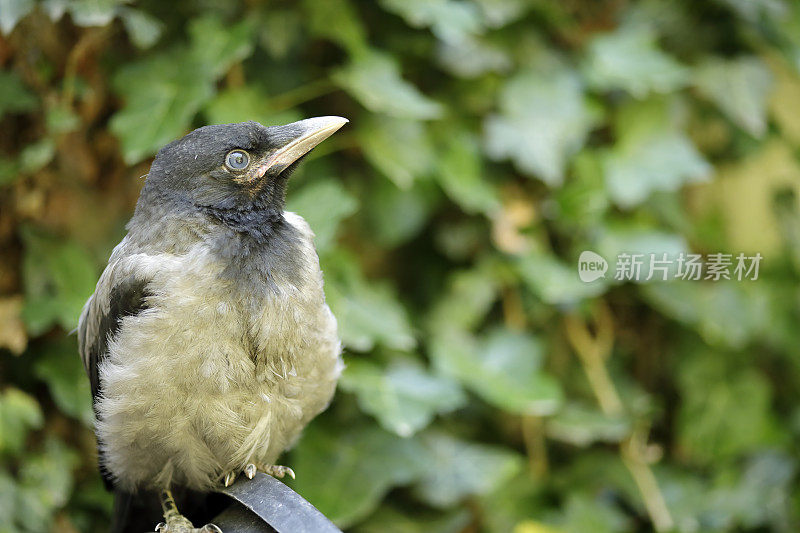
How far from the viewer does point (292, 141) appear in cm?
138

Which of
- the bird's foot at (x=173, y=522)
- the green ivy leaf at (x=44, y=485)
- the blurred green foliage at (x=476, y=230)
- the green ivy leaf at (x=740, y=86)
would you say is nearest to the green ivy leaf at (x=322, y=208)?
the blurred green foliage at (x=476, y=230)

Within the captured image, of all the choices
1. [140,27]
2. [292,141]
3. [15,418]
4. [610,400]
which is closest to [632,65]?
[610,400]

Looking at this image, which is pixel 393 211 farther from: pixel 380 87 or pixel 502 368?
pixel 502 368

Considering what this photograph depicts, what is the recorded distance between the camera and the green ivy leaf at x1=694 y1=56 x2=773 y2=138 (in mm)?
2859

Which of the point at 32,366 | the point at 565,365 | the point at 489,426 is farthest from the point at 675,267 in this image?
the point at 32,366

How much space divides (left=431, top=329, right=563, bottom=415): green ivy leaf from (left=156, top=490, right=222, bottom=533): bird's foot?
39.8 inches

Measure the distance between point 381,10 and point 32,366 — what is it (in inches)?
59.6

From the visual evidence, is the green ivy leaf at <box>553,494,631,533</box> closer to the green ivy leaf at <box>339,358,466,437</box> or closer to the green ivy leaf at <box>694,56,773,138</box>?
the green ivy leaf at <box>339,358,466,437</box>

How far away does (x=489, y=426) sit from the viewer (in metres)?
2.91

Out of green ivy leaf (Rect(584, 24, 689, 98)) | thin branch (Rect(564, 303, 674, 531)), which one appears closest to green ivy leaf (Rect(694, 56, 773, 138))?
green ivy leaf (Rect(584, 24, 689, 98))

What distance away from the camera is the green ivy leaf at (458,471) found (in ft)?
8.22

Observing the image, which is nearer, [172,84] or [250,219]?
[250,219]

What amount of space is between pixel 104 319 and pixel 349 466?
103cm

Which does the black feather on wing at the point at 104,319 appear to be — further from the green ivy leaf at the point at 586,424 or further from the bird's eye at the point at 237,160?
the green ivy leaf at the point at 586,424
